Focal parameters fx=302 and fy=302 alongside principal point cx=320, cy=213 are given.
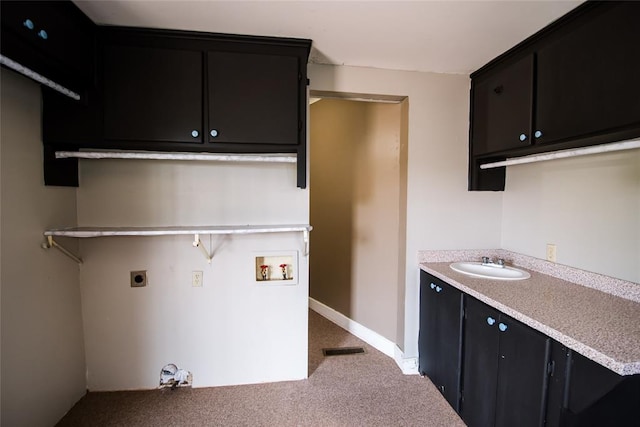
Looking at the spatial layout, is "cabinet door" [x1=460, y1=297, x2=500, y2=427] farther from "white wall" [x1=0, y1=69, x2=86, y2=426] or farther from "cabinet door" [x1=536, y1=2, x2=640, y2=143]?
"white wall" [x1=0, y1=69, x2=86, y2=426]

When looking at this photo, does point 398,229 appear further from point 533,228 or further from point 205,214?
point 205,214

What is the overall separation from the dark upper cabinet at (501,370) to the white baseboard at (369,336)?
56 centimetres

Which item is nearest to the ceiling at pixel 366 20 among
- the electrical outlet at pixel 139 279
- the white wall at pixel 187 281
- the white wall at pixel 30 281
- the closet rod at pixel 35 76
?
the closet rod at pixel 35 76

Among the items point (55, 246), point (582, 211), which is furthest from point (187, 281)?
point (582, 211)

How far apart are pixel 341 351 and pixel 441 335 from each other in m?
1.00

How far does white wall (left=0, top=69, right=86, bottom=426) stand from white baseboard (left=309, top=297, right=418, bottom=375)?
7.30 feet

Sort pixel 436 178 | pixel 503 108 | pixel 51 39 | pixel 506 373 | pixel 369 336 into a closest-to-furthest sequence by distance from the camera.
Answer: pixel 51 39 → pixel 506 373 → pixel 503 108 → pixel 436 178 → pixel 369 336

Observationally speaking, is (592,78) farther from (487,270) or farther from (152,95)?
(152,95)

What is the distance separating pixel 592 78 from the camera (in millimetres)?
1403

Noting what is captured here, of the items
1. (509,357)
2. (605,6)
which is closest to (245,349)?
(509,357)

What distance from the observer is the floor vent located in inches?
104

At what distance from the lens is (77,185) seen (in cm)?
193

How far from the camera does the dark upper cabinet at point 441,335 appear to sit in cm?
187

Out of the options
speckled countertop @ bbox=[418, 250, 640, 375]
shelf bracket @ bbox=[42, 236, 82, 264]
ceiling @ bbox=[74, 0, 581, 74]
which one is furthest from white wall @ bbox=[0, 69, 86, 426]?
speckled countertop @ bbox=[418, 250, 640, 375]
